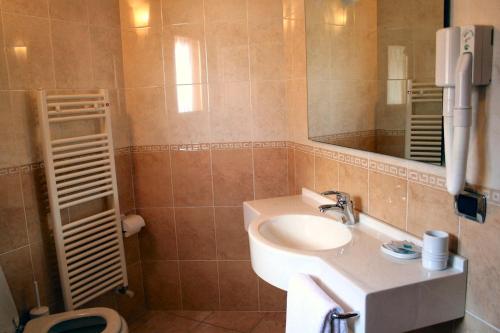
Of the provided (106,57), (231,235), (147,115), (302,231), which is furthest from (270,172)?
(106,57)

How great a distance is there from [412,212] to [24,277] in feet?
6.11

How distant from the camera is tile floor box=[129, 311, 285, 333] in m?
2.62

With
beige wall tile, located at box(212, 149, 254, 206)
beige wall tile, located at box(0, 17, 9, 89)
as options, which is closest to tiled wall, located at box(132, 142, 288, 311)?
beige wall tile, located at box(212, 149, 254, 206)

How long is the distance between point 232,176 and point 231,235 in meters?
0.40

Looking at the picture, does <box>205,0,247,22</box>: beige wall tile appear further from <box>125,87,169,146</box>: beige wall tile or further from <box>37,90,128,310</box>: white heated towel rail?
<box>37,90,128,310</box>: white heated towel rail

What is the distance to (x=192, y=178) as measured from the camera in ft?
8.78

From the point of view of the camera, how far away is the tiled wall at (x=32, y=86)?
A: 197cm

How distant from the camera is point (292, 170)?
8.41 ft

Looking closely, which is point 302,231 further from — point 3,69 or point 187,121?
point 3,69

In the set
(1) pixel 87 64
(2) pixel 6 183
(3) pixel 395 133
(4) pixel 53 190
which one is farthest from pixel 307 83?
(2) pixel 6 183

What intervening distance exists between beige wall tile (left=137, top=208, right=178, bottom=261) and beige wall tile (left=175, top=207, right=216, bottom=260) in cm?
5

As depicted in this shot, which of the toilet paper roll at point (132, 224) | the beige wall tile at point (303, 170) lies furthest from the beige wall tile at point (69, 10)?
the beige wall tile at point (303, 170)

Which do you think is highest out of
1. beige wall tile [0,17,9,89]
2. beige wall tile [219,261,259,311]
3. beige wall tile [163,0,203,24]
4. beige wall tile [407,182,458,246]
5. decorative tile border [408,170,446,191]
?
beige wall tile [163,0,203,24]

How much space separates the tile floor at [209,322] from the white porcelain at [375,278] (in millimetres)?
1136
